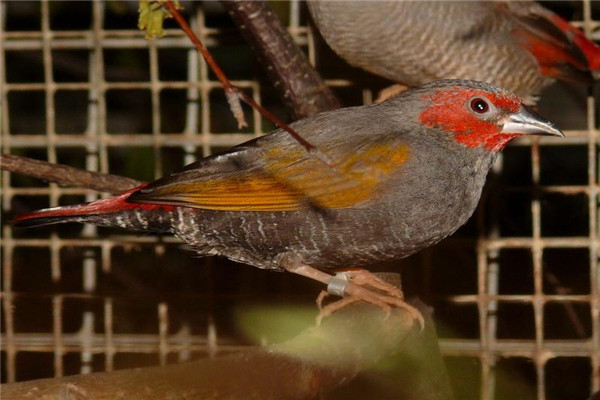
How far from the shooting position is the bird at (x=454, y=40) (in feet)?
10.0

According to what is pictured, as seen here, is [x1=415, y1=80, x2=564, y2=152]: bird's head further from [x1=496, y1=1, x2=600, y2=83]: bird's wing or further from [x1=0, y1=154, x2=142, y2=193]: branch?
[x1=0, y1=154, x2=142, y2=193]: branch

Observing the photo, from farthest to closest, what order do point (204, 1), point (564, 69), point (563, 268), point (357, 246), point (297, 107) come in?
1. point (563, 268)
2. point (204, 1)
3. point (564, 69)
4. point (297, 107)
5. point (357, 246)

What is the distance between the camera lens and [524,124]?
7.90ft

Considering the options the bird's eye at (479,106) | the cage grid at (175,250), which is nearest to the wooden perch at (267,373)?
the bird's eye at (479,106)

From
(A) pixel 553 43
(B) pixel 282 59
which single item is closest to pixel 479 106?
(B) pixel 282 59

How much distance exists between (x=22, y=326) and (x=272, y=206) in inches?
60.2

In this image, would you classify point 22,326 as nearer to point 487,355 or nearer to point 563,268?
point 487,355

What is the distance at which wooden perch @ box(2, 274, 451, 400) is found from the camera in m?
1.71

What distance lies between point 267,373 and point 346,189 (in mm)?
626

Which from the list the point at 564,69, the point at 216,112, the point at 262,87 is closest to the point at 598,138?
the point at 564,69

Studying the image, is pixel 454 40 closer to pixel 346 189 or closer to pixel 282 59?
pixel 282 59

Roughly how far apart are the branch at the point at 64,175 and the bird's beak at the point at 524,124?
1.01 metres

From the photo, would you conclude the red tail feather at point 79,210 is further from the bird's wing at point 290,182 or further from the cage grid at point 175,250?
the cage grid at point 175,250

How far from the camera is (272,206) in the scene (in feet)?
7.81
